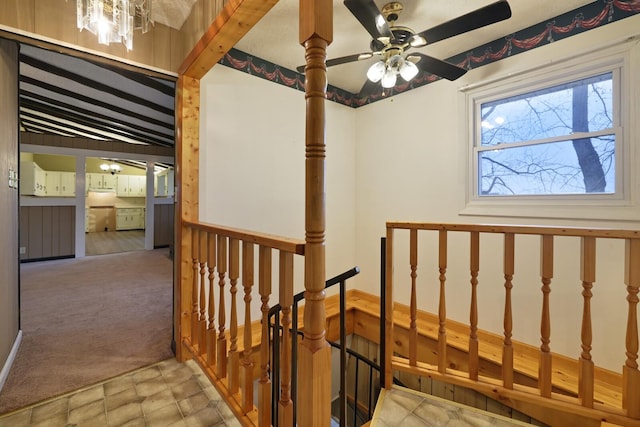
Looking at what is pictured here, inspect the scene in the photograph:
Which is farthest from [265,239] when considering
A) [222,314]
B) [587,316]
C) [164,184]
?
[164,184]

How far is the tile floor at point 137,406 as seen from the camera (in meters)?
1.46

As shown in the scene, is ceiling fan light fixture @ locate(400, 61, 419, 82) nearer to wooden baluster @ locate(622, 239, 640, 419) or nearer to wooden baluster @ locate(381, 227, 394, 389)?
wooden baluster @ locate(381, 227, 394, 389)

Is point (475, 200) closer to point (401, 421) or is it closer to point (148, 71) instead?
point (401, 421)

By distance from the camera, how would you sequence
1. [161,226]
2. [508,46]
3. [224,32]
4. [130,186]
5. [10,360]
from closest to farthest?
[224,32] < [10,360] < [508,46] < [161,226] < [130,186]

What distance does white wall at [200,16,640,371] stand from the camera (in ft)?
6.93

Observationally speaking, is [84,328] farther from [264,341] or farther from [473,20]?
[473,20]

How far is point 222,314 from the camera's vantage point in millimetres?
1656

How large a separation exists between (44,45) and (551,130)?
350cm

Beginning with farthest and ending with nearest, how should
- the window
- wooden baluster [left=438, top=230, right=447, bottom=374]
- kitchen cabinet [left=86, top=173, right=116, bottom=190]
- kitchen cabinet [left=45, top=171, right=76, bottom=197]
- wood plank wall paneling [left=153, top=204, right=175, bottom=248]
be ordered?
kitchen cabinet [left=86, top=173, right=116, bottom=190], wood plank wall paneling [left=153, top=204, right=175, bottom=248], kitchen cabinet [left=45, top=171, right=76, bottom=197], the window, wooden baluster [left=438, top=230, right=447, bottom=374]

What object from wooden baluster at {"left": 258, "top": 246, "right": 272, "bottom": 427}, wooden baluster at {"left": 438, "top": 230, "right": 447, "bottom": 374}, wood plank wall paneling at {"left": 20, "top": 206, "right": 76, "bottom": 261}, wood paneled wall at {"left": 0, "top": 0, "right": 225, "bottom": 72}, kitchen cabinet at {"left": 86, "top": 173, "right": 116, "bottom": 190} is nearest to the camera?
wooden baluster at {"left": 258, "top": 246, "right": 272, "bottom": 427}

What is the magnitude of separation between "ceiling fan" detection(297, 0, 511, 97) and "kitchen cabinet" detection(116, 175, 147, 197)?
33.4ft

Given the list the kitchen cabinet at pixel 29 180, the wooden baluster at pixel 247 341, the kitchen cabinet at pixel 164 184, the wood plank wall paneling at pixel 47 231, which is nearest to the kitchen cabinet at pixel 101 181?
the kitchen cabinet at pixel 164 184

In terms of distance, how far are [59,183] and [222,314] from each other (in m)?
7.44

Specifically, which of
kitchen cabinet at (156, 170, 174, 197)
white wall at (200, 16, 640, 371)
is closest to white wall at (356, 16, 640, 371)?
white wall at (200, 16, 640, 371)
